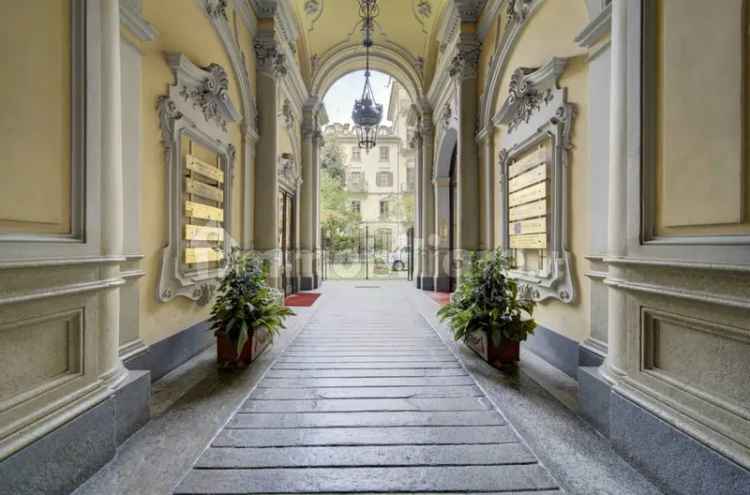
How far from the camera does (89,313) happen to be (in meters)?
1.86

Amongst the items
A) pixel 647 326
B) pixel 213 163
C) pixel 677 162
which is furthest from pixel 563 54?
pixel 213 163

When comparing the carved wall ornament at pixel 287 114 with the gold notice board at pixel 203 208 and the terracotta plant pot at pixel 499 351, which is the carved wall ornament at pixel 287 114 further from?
the terracotta plant pot at pixel 499 351

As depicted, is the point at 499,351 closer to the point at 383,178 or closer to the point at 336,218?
the point at 336,218

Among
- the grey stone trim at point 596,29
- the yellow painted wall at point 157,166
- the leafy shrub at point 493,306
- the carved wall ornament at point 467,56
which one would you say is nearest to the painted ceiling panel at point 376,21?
the carved wall ornament at point 467,56

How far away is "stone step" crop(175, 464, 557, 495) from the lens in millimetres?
1749

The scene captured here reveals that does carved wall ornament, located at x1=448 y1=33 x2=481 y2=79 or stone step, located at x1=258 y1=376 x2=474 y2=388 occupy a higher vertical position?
carved wall ornament, located at x1=448 y1=33 x2=481 y2=79

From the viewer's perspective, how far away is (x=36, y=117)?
1.62 metres

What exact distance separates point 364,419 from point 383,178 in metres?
28.7

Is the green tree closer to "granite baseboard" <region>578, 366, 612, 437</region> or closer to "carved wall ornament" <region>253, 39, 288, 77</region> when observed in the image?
"carved wall ornament" <region>253, 39, 288, 77</region>

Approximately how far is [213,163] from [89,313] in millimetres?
2826

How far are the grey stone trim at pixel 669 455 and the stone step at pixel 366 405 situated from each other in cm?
88

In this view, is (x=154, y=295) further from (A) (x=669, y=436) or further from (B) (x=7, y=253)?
(A) (x=669, y=436)

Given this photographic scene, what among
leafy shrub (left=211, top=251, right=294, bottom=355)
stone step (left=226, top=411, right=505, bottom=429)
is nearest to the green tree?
leafy shrub (left=211, top=251, right=294, bottom=355)

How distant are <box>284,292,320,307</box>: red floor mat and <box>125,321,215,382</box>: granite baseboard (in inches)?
117
